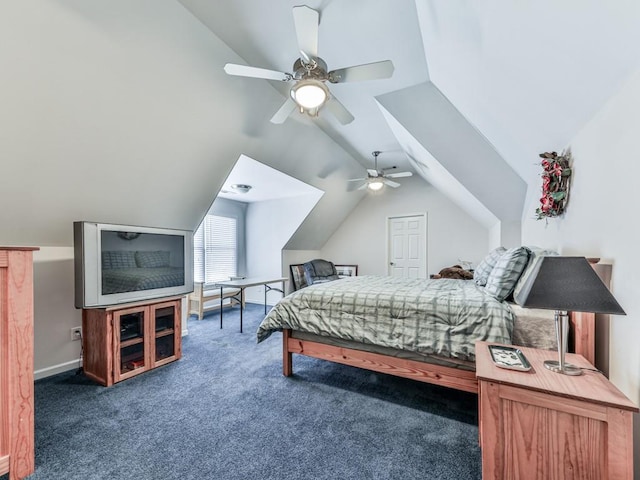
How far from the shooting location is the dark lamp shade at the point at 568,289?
1008mm

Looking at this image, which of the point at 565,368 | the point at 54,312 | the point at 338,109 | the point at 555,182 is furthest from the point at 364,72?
the point at 54,312

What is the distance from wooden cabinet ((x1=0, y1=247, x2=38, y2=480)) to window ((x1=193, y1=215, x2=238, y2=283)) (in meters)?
3.67

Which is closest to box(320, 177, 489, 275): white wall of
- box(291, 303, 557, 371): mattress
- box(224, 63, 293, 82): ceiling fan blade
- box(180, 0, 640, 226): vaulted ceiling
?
box(180, 0, 640, 226): vaulted ceiling

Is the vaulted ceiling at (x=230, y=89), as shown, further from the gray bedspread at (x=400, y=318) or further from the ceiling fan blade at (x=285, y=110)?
the gray bedspread at (x=400, y=318)

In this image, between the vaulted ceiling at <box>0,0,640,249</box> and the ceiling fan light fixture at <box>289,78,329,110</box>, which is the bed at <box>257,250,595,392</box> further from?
the ceiling fan light fixture at <box>289,78,329,110</box>

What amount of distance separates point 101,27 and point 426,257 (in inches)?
219

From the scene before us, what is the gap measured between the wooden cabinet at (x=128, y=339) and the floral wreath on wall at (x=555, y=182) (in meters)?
3.33

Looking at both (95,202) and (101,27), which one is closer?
(101,27)

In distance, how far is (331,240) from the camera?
684 centimetres

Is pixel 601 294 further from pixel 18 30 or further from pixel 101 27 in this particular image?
pixel 18 30

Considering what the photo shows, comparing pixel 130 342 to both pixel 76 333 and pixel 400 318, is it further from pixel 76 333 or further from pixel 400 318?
pixel 400 318

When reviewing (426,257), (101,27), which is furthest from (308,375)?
(426,257)

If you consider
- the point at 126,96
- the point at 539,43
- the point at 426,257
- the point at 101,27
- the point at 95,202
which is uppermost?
the point at 101,27

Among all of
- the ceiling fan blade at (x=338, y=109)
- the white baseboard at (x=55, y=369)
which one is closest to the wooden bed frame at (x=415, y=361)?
the ceiling fan blade at (x=338, y=109)
